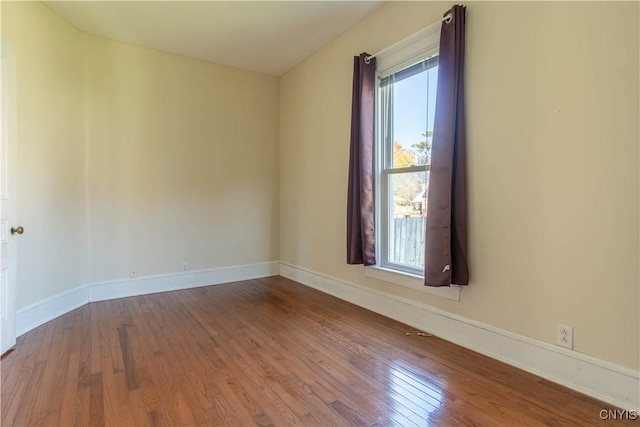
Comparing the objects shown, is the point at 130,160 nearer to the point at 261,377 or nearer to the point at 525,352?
the point at 261,377

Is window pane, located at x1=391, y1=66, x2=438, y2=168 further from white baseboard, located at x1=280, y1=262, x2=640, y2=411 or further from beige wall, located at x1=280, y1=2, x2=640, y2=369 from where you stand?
white baseboard, located at x1=280, y1=262, x2=640, y2=411

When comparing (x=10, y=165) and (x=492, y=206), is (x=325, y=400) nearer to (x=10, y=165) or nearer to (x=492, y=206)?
(x=492, y=206)

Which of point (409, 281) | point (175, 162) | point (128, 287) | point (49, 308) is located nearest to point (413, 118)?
point (409, 281)

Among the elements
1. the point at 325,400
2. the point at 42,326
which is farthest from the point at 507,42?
the point at 42,326

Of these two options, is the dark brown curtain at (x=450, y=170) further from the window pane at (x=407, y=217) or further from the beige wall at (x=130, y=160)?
the beige wall at (x=130, y=160)

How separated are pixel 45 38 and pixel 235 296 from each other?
305 centimetres

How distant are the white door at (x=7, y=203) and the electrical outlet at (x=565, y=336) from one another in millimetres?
3645

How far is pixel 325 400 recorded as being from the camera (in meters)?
1.80

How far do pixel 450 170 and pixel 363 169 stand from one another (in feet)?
3.14

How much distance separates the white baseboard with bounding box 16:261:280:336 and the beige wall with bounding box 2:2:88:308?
10cm

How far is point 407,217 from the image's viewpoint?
3041 mm

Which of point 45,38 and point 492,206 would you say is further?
point 45,38

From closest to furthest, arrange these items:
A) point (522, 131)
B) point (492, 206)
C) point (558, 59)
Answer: point (558, 59), point (522, 131), point (492, 206)

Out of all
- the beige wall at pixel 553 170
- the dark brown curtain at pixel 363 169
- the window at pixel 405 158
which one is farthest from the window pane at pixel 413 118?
the beige wall at pixel 553 170
